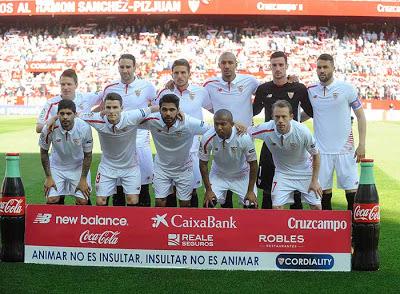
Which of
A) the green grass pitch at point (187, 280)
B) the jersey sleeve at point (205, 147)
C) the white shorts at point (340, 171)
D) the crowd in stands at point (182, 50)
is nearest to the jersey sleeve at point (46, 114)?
the jersey sleeve at point (205, 147)

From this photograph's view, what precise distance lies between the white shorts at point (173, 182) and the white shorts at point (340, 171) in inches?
56.5

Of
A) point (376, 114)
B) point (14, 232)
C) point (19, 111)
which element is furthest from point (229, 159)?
point (19, 111)

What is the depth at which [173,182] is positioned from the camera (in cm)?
805

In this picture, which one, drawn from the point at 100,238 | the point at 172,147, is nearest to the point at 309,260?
the point at 100,238

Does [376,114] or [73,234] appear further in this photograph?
[376,114]

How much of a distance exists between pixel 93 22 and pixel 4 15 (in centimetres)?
572

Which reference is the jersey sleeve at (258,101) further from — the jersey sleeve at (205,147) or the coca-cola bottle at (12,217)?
the coca-cola bottle at (12,217)

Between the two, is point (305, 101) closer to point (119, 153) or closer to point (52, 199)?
point (119, 153)

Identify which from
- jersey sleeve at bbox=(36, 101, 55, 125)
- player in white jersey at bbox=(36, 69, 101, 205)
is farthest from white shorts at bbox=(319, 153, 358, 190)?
jersey sleeve at bbox=(36, 101, 55, 125)

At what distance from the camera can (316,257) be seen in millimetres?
6246

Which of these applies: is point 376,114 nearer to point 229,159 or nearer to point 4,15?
point 4,15

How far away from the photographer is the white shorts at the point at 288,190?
7.33 meters

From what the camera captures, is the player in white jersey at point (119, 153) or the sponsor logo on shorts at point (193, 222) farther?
the player in white jersey at point (119, 153)

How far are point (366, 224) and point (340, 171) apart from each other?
1.58 m
